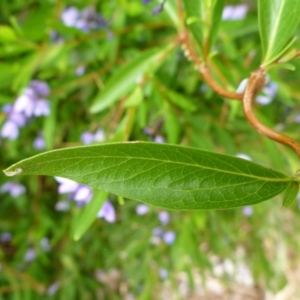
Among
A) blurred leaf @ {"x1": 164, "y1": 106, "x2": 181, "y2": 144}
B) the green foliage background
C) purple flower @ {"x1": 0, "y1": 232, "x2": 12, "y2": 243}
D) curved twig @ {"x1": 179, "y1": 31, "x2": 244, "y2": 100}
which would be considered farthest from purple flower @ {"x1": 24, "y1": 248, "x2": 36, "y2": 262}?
curved twig @ {"x1": 179, "y1": 31, "x2": 244, "y2": 100}

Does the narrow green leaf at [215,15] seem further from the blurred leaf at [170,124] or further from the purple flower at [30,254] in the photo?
the purple flower at [30,254]

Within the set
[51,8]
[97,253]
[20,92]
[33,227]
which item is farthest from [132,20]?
[97,253]

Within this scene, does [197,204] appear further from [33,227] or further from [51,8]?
[33,227]

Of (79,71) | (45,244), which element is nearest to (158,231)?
(45,244)

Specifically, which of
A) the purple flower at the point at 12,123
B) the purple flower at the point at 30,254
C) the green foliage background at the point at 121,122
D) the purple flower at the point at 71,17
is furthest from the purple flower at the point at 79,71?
the purple flower at the point at 30,254

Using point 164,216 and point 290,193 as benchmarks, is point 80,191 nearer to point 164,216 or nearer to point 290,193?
point 290,193
